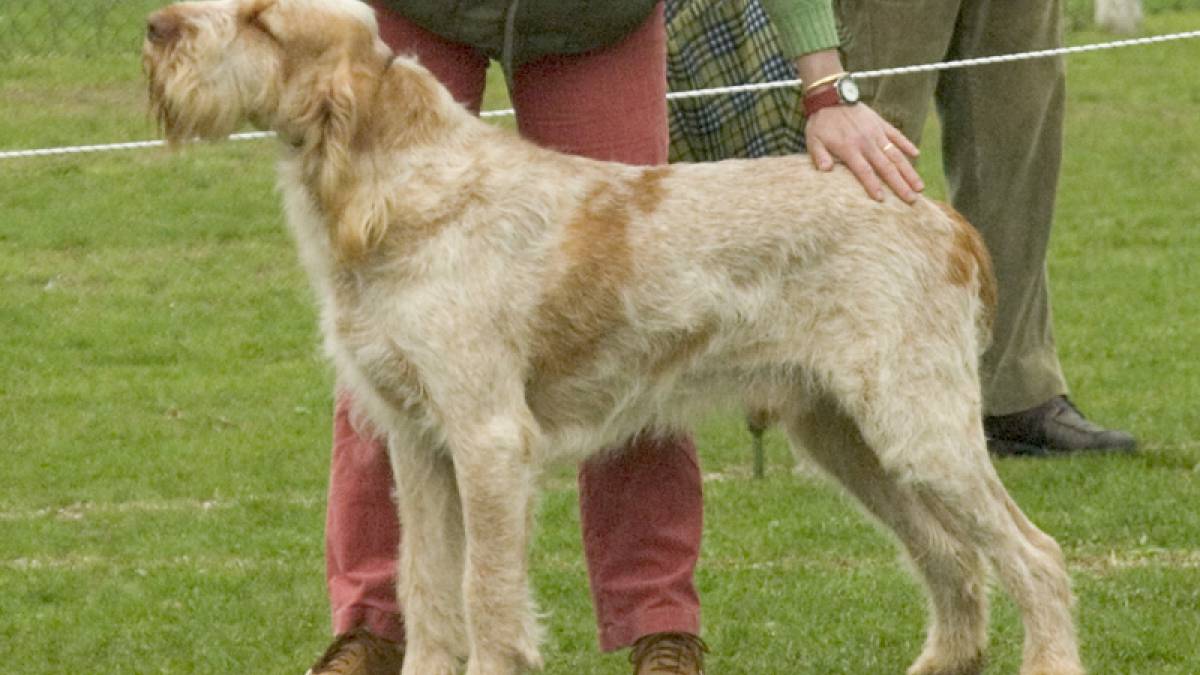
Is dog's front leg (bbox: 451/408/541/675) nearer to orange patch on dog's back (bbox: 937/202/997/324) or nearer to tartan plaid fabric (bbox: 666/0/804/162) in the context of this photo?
orange patch on dog's back (bbox: 937/202/997/324)

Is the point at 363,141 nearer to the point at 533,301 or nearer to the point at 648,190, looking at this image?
the point at 533,301

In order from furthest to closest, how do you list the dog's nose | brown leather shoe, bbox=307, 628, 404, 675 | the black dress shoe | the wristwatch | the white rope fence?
the black dress shoe → the white rope fence → brown leather shoe, bbox=307, 628, 404, 675 → the wristwatch → the dog's nose

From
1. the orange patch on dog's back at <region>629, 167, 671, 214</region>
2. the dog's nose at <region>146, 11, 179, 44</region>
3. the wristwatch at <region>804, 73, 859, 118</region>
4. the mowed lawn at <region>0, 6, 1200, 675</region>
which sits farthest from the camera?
the mowed lawn at <region>0, 6, 1200, 675</region>

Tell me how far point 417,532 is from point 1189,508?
310 cm

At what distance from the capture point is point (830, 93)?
195 inches

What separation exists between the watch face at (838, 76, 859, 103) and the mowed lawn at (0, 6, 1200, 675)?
78 centimetres

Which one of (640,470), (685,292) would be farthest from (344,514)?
(685,292)

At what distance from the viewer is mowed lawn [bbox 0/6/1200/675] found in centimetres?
588

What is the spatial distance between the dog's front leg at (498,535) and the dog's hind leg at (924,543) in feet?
2.58

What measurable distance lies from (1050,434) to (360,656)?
3537 mm

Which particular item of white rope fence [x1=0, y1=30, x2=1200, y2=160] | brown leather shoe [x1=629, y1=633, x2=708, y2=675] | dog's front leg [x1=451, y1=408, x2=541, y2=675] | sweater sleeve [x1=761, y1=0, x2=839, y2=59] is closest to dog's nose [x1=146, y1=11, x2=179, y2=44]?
dog's front leg [x1=451, y1=408, x2=541, y2=675]

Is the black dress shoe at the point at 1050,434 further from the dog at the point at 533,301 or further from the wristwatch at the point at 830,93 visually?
the wristwatch at the point at 830,93

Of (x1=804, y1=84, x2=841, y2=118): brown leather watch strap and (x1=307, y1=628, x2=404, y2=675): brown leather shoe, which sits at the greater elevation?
(x1=804, y1=84, x2=841, y2=118): brown leather watch strap

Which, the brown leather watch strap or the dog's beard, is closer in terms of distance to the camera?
the dog's beard
